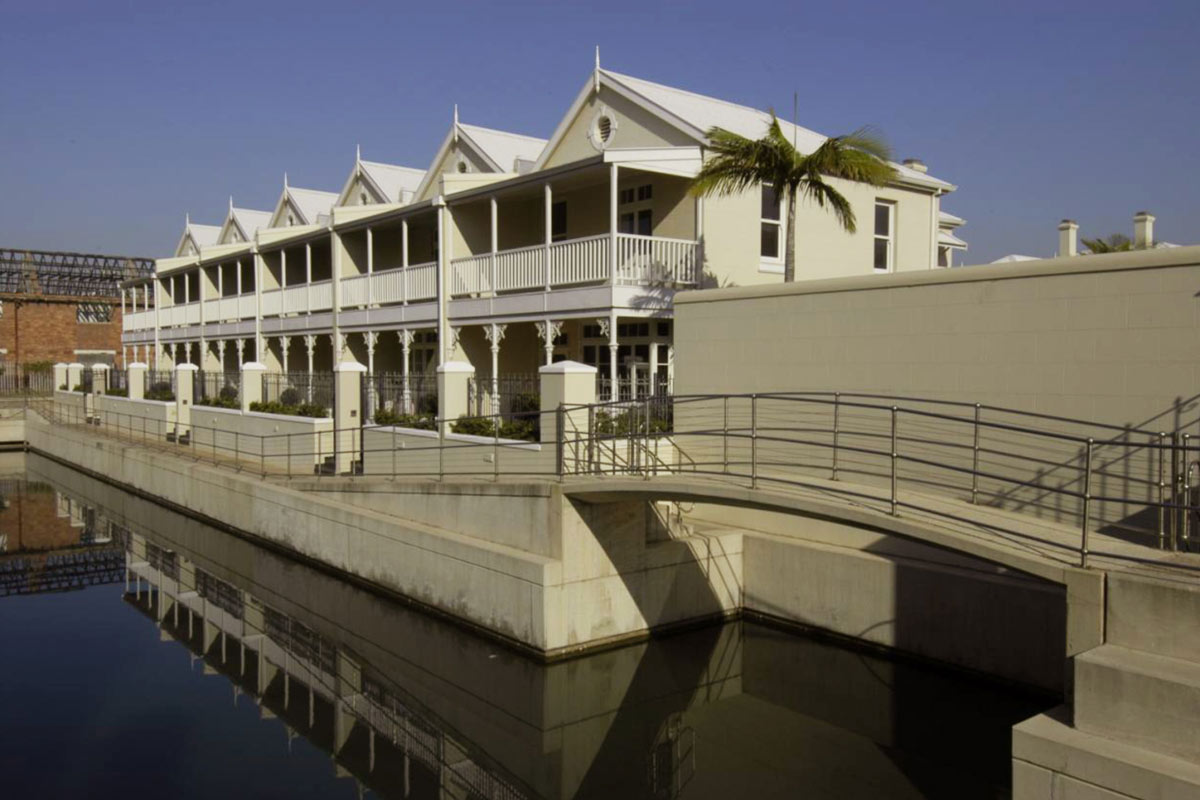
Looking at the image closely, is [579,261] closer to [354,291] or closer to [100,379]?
[354,291]

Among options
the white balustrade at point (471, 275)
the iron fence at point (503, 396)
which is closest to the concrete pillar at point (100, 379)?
the white balustrade at point (471, 275)

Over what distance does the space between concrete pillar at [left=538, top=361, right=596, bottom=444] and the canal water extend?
10.6 feet

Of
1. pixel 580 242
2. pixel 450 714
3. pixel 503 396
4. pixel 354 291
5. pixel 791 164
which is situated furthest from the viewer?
pixel 354 291

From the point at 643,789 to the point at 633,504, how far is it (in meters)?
4.28

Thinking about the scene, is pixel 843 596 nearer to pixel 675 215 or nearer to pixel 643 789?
pixel 643 789

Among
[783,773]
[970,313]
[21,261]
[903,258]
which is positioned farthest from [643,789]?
[21,261]

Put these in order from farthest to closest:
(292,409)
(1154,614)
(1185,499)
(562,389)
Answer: (292,409) → (562,389) → (1185,499) → (1154,614)

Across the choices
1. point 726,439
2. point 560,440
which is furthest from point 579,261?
point 726,439

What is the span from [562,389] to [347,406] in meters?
8.52

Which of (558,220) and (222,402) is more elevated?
(558,220)

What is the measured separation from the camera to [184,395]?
99.7ft

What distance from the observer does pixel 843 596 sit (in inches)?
527

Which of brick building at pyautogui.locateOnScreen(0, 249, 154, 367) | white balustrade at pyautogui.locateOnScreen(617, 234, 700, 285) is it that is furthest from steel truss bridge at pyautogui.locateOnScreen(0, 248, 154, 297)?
white balustrade at pyautogui.locateOnScreen(617, 234, 700, 285)

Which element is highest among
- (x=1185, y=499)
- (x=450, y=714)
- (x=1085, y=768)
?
(x=1185, y=499)
